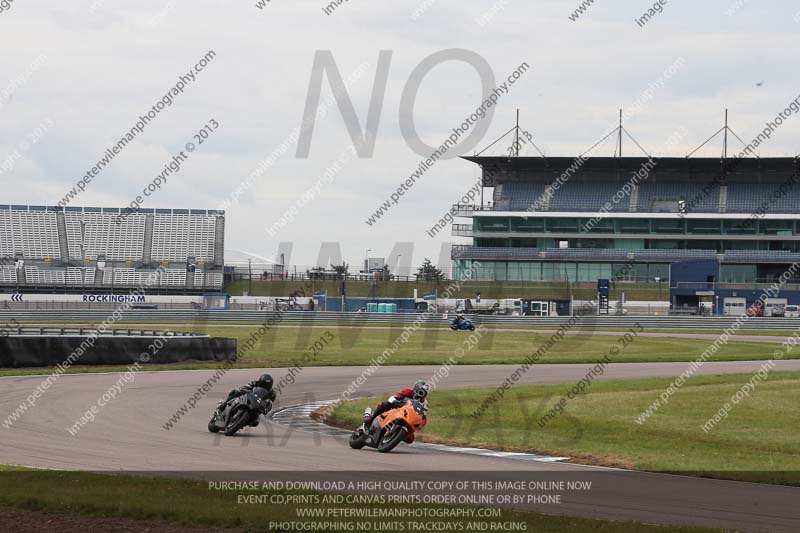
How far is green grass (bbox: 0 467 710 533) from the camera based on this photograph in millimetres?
11016

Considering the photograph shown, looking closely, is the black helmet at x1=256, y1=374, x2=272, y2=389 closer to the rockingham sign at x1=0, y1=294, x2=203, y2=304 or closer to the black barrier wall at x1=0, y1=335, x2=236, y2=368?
the black barrier wall at x1=0, y1=335, x2=236, y2=368

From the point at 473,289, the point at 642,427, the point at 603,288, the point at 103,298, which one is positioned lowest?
the point at 642,427

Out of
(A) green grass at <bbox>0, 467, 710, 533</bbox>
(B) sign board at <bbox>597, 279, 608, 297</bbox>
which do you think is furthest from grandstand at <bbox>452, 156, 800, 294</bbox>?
(A) green grass at <bbox>0, 467, 710, 533</bbox>

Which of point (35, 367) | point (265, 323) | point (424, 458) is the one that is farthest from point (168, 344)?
point (265, 323)

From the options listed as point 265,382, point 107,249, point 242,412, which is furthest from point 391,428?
point 107,249

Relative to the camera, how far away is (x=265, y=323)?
6962 cm

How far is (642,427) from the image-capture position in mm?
21438

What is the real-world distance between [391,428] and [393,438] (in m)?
0.21

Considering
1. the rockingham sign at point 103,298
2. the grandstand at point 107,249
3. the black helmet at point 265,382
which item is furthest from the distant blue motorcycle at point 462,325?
the black helmet at point 265,382

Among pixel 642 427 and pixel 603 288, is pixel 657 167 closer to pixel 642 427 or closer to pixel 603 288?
pixel 603 288

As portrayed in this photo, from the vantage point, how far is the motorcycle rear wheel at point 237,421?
1922 cm

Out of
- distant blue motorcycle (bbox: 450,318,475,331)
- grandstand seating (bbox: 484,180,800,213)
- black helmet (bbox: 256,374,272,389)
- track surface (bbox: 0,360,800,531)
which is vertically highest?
grandstand seating (bbox: 484,180,800,213)

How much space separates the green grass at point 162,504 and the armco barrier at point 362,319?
54922 millimetres

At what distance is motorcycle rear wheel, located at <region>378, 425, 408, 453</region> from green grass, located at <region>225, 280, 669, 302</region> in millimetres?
71668
